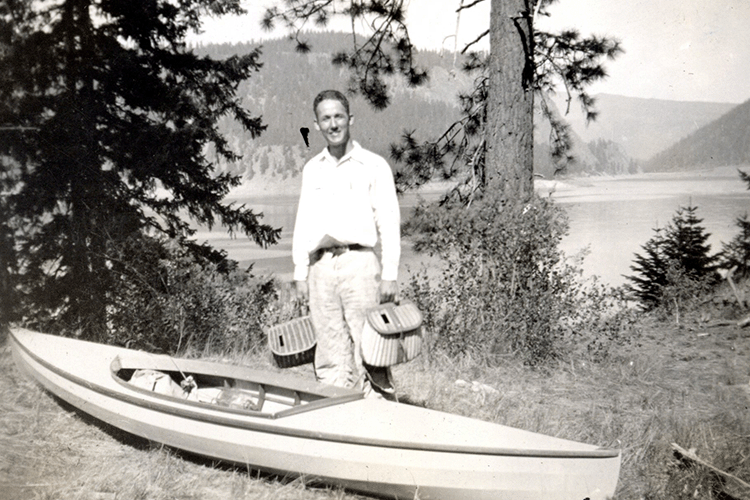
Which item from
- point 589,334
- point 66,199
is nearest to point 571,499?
point 589,334

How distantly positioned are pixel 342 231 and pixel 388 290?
1.41ft

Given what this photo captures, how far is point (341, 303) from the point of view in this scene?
3.38m

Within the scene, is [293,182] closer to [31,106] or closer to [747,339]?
[31,106]

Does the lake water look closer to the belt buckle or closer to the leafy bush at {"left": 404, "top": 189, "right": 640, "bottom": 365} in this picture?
the leafy bush at {"left": 404, "top": 189, "right": 640, "bottom": 365}

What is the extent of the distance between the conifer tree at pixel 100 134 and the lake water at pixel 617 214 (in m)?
1.31

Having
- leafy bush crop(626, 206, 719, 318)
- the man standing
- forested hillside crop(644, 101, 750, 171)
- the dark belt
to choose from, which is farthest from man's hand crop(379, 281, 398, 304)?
forested hillside crop(644, 101, 750, 171)

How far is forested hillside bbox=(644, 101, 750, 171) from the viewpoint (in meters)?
7.17

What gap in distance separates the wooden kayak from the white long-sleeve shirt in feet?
2.75

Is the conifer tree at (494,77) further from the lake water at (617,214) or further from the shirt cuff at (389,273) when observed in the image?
the shirt cuff at (389,273)

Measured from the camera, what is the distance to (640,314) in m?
6.84

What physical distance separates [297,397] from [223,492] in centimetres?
81

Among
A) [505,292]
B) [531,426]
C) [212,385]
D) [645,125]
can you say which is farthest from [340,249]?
[645,125]

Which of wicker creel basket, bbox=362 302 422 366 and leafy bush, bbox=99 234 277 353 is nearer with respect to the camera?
wicker creel basket, bbox=362 302 422 366

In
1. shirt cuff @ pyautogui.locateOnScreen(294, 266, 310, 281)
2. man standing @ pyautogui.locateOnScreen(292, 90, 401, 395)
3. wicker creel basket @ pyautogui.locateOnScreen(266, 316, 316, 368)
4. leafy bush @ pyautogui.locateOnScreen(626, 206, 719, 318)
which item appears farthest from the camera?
leafy bush @ pyautogui.locateOnScreen(626, 206, 719, 318)
